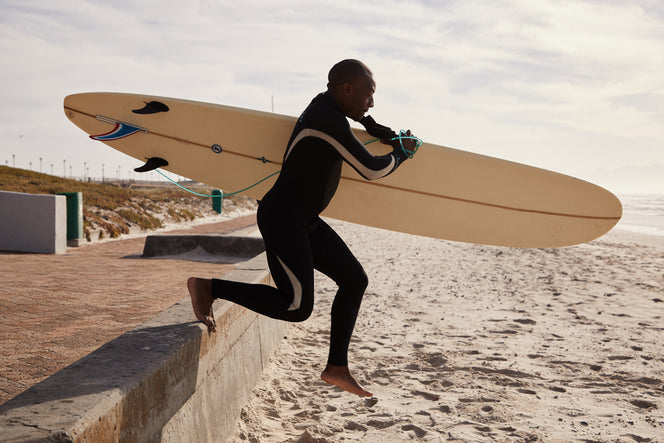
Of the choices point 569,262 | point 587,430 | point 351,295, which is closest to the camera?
point 351,295

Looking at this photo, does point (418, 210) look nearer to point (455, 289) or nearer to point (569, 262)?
point (455, 289)

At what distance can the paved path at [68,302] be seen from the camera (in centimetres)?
312

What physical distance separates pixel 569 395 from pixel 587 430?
1.97 feet

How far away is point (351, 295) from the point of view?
106 inches

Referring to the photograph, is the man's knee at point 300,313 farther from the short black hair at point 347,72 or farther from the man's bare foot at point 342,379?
the short black hair at point 347,72

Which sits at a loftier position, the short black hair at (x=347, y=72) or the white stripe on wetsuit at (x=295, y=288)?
the short black hair at (x=347, y=72)

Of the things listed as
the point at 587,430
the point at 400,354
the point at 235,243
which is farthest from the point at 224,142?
the point at 235,243

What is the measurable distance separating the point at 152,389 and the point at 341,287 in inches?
42.6

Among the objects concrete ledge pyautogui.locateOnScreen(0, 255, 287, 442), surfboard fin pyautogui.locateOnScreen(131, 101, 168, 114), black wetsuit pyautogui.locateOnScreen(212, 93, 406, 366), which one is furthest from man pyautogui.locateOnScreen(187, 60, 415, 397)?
surfboard fin pyautogui.locateOnScreen(131, 101, 168, 114)

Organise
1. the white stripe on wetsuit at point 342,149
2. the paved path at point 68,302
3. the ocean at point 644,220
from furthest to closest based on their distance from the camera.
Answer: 1. the ocean at point 644,220
2. the paved path at point 68,302
3. the white stripe on wetsuit at point 342,149

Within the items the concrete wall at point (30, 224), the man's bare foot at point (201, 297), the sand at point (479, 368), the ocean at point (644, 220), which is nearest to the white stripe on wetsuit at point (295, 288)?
the man's bare foot at point (201, 297)

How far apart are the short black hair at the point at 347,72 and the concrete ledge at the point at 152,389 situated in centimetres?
139

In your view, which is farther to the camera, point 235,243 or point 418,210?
point 235,243

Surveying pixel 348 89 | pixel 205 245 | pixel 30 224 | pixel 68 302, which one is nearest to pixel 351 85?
pixel 348 89
